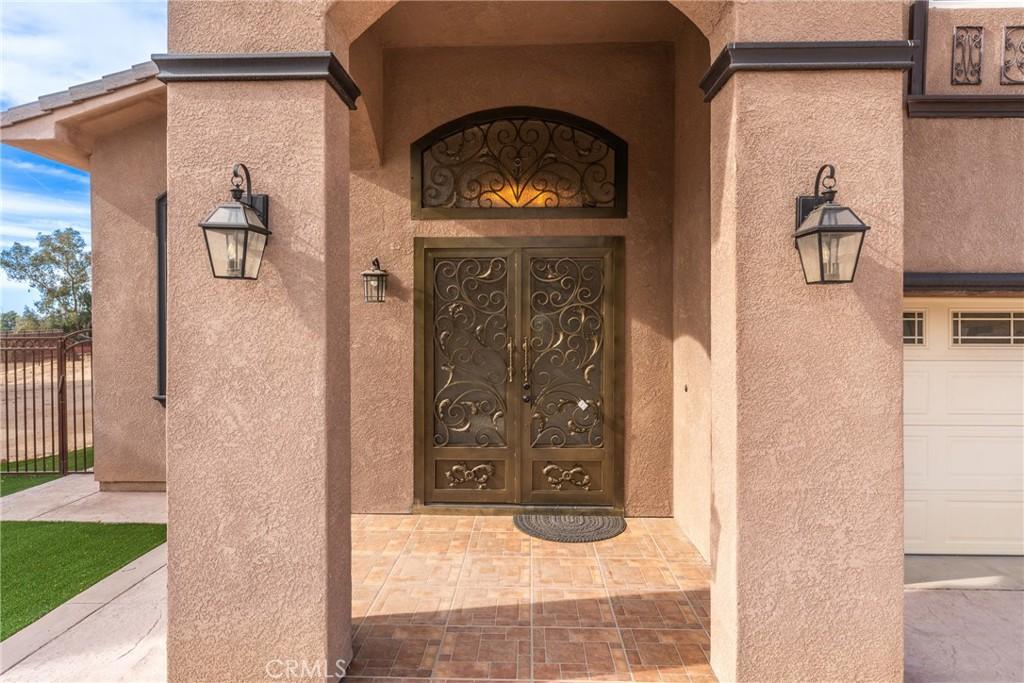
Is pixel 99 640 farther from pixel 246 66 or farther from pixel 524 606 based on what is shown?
pixel 246 66

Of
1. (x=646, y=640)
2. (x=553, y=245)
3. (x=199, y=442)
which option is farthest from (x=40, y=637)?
(x=553, y=245)

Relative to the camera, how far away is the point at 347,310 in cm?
329

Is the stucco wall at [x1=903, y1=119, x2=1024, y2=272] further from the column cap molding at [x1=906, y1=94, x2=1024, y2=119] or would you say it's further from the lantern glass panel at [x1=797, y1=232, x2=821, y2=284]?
the lantern glass panel at [x1=797, y1=232, x2=821, y2=284]

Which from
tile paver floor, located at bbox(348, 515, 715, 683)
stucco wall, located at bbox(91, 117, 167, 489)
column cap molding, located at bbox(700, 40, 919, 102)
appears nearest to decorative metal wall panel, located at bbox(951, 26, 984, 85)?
column cap molding, located at bbox(700, 40, 919, 102)

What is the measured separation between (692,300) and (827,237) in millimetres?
2395

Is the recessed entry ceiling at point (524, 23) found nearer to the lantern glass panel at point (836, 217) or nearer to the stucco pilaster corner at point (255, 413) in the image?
the stucco pilaster corner at point (255, 413)

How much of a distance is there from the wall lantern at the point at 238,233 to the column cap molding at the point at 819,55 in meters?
2.86

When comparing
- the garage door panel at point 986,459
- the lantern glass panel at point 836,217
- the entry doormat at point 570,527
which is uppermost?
the lantern glass panel at point 836,217

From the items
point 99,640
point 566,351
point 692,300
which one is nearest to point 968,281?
point 692,300

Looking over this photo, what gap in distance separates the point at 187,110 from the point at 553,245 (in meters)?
3.73

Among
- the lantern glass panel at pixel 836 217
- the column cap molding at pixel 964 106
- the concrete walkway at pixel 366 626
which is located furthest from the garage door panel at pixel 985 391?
the lantern glass panel at pixel 836 217

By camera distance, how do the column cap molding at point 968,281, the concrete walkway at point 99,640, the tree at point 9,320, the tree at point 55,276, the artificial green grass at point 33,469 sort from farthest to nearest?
the tree at point 55,276
the tree at point 9,320
the artificial green grass at point 33,469
the column cap molding at point 968,281
the concrete walkway at point 99,640

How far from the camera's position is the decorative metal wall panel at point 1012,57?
14.0ft

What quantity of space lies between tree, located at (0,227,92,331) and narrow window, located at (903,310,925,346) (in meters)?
22.3
